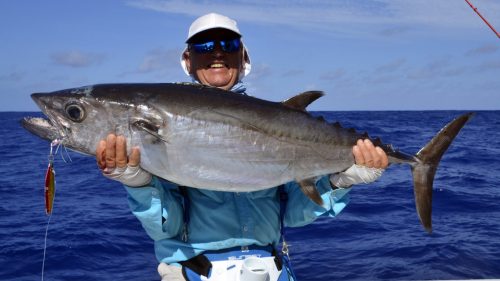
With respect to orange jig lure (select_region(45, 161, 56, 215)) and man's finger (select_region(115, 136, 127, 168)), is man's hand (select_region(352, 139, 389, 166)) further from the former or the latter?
orange jig lure (select_region(45, 161, 56, 215))

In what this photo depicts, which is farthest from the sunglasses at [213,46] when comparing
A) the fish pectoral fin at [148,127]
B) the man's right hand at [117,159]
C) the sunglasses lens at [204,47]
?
the man's right hand at [117,159]

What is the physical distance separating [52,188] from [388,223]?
7.00 metres

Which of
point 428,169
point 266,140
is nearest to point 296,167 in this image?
point 266,140

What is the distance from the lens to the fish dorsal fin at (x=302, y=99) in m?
3.34

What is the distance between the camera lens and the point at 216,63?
138 inches

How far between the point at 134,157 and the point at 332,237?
19.7 feet

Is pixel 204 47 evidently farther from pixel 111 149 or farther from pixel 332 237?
pixel 332 237

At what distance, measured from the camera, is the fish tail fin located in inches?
141

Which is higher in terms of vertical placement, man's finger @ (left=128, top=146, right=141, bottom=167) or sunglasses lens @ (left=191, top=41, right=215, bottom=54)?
sunglasses lens @ (left=191, top=41, right=215, bottom=54)

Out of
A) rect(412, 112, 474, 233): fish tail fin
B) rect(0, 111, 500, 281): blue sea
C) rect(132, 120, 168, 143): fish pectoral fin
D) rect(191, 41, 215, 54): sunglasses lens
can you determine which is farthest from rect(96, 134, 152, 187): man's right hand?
rect(0, 111, 500, 281): blue sea

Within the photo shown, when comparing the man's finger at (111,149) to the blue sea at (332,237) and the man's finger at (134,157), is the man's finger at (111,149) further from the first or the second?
the blue sea at (332,237)

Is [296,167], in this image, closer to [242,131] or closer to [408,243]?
[242,131]

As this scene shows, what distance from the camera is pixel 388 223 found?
916cm

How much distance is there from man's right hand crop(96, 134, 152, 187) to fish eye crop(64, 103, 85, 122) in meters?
0.22
